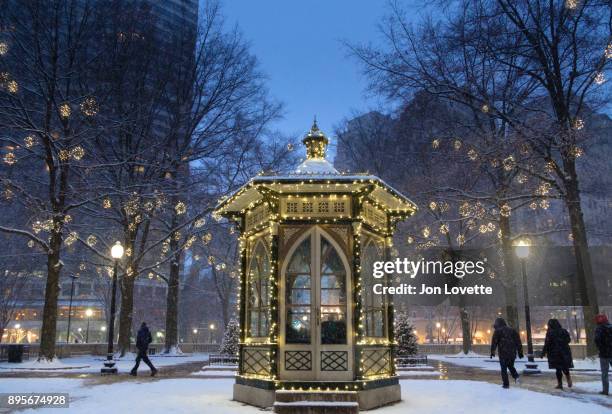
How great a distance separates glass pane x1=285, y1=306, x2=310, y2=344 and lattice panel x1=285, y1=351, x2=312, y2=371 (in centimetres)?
23

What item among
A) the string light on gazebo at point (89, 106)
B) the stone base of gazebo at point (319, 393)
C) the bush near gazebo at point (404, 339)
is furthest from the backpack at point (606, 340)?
the string light on gazebo at point (89, 106)

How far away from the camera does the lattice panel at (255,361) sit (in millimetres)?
11414

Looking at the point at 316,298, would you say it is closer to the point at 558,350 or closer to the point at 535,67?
the point at 558,350

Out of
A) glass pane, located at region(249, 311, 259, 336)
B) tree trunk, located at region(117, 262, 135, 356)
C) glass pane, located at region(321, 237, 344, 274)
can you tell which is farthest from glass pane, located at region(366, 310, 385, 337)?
tree trunk, located at region(117, 262, 135, 356)

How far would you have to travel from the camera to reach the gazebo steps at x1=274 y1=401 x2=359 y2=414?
10.2 metres

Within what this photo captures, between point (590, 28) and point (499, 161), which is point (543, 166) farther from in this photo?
point (590, 28)

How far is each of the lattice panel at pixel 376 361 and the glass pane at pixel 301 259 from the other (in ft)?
7.39

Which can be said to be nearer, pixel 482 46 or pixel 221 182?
pixel 482 46

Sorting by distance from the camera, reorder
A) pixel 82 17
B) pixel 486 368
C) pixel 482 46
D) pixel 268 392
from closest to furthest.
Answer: pixel 268 392, pixel 482 46, pixel 486 368, pixel 82 17

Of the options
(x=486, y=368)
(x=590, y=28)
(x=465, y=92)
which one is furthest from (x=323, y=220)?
(x=590, y=28)

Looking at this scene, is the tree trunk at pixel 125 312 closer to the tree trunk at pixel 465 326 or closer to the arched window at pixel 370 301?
the arched window at pixel 370 301

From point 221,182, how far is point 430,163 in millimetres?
11926

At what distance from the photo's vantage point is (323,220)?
11695mm

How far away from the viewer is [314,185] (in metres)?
11.5
